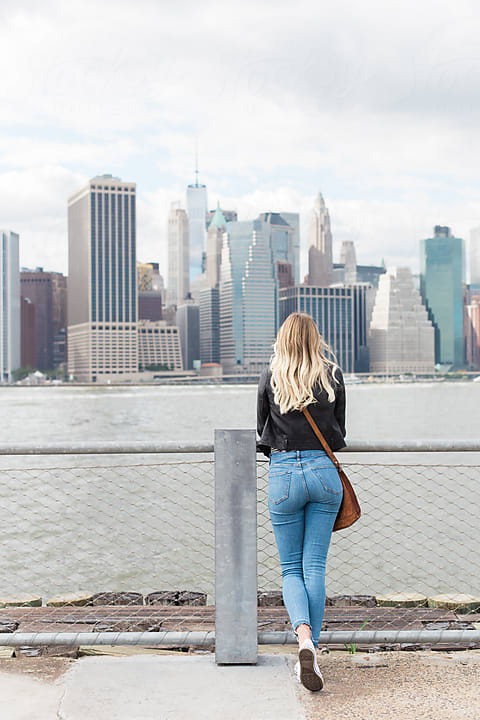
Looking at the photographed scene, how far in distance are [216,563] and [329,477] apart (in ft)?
2.67

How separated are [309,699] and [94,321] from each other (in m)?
175

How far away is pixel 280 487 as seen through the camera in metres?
4.00

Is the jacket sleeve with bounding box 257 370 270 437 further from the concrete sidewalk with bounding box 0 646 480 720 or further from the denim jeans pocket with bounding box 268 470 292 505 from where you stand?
the concrete sidewalk with bounding box 0 646 480 720

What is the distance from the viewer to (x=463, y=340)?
195875 millimetres

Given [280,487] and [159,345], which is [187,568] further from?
[159,345]

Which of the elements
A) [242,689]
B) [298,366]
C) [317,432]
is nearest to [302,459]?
[317,432]

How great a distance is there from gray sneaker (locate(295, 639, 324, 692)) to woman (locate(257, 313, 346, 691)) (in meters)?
0.15

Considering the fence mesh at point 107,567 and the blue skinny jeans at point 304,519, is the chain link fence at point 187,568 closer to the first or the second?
the fence mesh at point 107,567

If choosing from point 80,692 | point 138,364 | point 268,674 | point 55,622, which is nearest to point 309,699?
point 268,674

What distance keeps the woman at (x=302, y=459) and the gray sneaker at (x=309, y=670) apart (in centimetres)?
15

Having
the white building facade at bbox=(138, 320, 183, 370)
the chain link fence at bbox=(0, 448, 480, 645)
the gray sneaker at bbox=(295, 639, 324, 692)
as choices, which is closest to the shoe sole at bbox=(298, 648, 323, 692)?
the gray sneaker at bbox=(295, 639, 324, 692)

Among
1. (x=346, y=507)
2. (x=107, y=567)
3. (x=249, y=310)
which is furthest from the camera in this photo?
(x=249, y=310)

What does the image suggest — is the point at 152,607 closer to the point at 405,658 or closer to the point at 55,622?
the point at 55,622

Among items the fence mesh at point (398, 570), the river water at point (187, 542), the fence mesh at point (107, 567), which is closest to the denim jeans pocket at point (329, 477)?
the fence mesh at point (398, 570)
